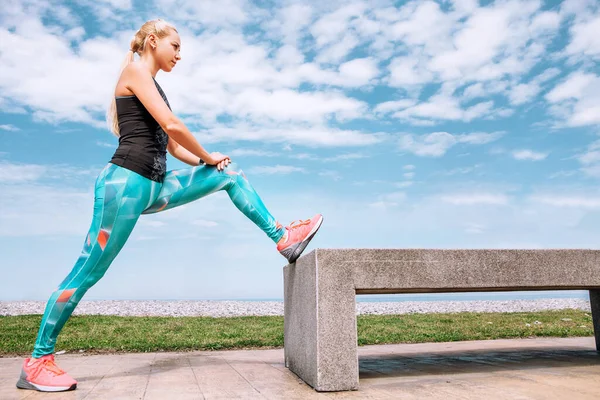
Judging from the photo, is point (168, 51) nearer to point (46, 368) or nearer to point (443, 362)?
point (46, 368)

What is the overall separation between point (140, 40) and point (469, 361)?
381 cm

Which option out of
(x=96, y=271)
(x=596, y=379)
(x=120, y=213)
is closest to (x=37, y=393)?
(x=96, y=271)

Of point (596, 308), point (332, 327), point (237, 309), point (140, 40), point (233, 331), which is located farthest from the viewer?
point (237, 309)

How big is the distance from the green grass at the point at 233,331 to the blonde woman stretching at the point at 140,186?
2.48 meters

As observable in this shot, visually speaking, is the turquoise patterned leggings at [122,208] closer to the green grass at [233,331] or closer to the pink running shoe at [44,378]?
the pink running shoe at [44,378]

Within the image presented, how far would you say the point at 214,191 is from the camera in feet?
12.7

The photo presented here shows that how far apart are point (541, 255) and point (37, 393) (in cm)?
362

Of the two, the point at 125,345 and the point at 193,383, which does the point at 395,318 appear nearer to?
the point at 125,345

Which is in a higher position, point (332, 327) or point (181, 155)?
point (181, 155)

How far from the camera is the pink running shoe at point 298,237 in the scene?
3.76 meters

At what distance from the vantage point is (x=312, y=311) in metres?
3.43

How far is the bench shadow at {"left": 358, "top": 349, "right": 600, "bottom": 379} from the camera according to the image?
411 centimetres

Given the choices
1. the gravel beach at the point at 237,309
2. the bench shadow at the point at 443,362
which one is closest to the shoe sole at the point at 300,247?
the bench shadow at the point at 443,362

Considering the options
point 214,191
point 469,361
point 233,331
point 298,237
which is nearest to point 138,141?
point 214,191
